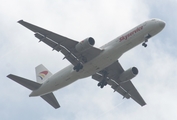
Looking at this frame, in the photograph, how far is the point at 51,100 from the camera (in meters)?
67.5

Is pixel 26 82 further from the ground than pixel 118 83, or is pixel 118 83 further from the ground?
pixel 118 83

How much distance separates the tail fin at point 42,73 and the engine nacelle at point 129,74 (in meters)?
11.7

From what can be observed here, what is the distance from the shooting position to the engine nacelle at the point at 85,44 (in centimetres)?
5916

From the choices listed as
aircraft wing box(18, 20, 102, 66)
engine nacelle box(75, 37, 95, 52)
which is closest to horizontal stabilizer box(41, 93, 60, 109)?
aircraft wing box(18, 20, 102, 66)

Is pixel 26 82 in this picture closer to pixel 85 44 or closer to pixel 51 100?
pixel 51 100

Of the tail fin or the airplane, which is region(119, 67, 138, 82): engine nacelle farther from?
the tail fin

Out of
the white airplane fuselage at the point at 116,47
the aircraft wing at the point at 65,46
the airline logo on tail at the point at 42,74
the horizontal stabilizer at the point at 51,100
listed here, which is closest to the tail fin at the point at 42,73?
the airline logo on tail at the point at 42,74

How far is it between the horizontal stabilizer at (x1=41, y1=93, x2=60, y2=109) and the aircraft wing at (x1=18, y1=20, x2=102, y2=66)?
25.4 ft

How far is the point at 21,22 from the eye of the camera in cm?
5706

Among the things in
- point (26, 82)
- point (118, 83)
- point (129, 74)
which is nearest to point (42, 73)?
point (26, 82)

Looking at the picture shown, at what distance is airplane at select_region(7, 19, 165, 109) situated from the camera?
195ft

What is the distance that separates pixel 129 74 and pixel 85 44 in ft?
35.0

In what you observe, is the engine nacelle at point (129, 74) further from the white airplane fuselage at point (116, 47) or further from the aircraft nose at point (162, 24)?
the aircraft nose at point (162, 24)

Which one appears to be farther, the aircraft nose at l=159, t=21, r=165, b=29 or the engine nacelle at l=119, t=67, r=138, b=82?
the engine nacelle at l=119, t=67, r=138, b=82
